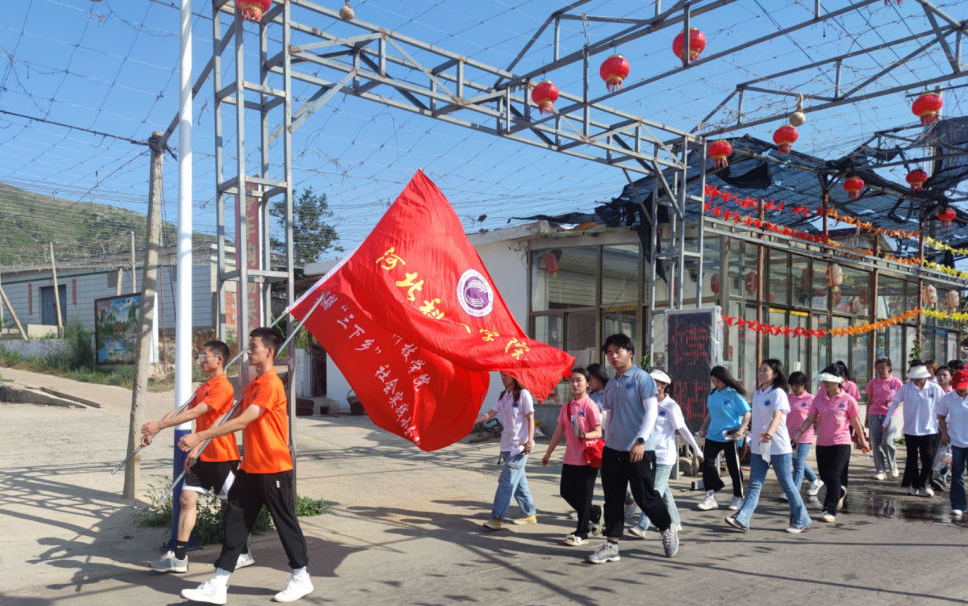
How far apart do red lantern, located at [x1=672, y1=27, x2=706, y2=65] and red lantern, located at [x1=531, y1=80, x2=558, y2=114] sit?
Result: 152 cm

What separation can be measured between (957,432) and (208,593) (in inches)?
306

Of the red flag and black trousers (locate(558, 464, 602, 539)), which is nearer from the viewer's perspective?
the red flag

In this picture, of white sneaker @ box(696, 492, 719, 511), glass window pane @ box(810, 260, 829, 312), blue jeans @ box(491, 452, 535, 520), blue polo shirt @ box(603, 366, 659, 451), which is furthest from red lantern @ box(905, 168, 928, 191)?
blue jeans @ box(491, 452, 535, 520)

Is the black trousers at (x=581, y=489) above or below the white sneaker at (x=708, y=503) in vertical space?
above

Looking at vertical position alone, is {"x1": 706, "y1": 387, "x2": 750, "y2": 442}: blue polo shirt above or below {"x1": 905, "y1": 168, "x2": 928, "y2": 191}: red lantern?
below

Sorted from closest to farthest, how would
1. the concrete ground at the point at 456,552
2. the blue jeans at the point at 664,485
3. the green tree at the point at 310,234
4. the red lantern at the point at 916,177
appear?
1. the concrete ground at the point at 456,552
2. the blue jeans at the point at 664,485
3. the red lantern at the point at 916,177
4. the green tree at the point at 310,234

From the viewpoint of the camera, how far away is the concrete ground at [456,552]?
17.0 feet

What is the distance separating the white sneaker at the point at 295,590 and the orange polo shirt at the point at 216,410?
3.94 feet

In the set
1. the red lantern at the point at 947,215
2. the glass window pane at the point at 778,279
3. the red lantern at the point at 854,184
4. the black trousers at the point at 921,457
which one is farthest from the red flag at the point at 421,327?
the red lantern at the point at 947,215

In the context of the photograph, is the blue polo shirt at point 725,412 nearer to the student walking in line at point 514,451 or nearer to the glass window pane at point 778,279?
the student walking in line at point 514,451

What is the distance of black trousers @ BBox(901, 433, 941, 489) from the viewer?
9.46m

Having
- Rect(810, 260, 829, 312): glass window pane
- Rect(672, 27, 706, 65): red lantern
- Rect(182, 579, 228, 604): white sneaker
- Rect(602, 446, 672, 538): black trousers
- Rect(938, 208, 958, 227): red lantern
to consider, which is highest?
Rect(672, 27, 706, 65): red lantern

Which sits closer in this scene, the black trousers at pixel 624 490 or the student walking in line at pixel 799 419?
the black trousers at pixel 624 490

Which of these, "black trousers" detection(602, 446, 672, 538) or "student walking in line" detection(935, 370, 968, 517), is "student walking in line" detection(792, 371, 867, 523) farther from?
"black trousers" detection(602, 446, 672, 538)
